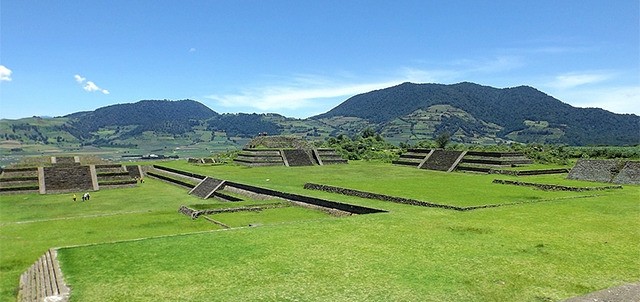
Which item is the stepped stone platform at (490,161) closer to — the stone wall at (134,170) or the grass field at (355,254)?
the grass field at (355,254)

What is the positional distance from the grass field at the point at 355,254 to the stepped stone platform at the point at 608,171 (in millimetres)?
8724

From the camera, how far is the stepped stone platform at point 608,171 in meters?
27.2

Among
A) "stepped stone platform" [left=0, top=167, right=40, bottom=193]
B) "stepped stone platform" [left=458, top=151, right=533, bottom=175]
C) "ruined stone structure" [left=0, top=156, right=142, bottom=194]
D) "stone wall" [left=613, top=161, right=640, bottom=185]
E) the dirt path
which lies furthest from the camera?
"stepped stone platform" [left=458, top=151, right=533, bottom=175]

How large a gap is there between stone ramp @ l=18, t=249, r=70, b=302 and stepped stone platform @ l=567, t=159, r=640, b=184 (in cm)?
3036

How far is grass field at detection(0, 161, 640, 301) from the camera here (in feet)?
29.0

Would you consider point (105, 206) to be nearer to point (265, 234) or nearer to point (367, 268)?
point (265, 234)

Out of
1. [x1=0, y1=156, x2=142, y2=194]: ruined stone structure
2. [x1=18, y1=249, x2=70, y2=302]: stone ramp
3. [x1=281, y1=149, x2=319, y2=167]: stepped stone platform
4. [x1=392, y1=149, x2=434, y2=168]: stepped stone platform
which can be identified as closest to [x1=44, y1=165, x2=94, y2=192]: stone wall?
[x1=0, y1=156, x2=142, y2=194]: ruined stone structure

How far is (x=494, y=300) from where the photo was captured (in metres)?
8.30

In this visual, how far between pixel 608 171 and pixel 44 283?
104ft

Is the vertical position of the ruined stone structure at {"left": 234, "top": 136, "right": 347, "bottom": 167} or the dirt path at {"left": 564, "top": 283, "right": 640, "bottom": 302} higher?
the ruined stone structure at {"left": 234, "top": 136, "right": 347, "bottom": 167}

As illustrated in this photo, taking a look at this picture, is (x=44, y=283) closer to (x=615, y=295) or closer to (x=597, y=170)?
(x=615, y=295)

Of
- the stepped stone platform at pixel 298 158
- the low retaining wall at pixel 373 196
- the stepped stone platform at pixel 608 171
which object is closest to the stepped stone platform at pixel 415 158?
the stepped stone platform at pixel 298 158

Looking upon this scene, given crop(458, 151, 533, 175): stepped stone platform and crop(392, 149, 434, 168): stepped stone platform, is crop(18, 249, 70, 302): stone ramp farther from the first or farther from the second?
crop(392, 149, 434, 168): stepped stone platform

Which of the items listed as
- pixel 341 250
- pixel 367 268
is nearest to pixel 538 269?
pixel 367 268
